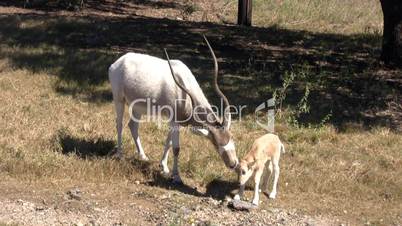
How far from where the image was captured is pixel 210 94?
489 inches

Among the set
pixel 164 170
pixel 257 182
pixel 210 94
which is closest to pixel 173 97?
pixel 164 170

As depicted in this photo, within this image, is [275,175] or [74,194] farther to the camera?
[275,175]

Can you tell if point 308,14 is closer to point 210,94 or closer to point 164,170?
point 210,94

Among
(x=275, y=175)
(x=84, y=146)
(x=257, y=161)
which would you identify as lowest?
(x=84, y=146)

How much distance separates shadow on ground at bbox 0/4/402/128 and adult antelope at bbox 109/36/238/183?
295cm

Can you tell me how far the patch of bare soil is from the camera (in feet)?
24.5

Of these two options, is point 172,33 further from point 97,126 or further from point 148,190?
point 148,190

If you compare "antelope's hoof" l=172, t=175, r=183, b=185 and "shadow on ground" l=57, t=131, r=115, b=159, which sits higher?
"shadow on ground" l=57, t=131, r=115, b=159

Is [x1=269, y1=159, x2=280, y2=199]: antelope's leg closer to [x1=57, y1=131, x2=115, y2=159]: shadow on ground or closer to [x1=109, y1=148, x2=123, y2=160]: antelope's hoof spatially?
[x1=109, y1=148, x2=123, y2=160]: antelope's hoof

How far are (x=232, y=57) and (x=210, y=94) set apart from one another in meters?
2.52

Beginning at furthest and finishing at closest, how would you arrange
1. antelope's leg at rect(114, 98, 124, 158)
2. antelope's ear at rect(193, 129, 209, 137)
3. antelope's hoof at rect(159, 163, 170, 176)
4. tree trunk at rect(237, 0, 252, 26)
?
tree trunk at rect(237, 0, 252, 26)
antelope's leg at rect(114, 98, 124, 158)
antelope's hoof at rect(159, 163, 170, 176)
antelope's ear at rect(193, 129, 209, 137)

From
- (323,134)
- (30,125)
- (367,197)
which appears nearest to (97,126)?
(30,125)

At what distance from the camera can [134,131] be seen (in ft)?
31.8

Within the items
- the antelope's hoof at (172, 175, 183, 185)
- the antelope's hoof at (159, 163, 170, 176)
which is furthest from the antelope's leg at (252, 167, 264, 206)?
the antelope's hoof at (159, 163, 170, 176)
